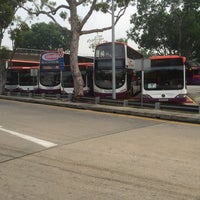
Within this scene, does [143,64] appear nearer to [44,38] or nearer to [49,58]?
[49,58]

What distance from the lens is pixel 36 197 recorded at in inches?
213

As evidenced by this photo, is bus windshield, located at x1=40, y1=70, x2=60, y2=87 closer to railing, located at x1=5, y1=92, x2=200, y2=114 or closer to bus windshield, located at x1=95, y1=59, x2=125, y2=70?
railing, located at x1=5, y1=92, x2=200, y2=114

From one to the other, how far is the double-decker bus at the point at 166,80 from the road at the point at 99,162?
7.02 meters

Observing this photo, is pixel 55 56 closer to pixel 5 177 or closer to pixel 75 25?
pixel 75 25

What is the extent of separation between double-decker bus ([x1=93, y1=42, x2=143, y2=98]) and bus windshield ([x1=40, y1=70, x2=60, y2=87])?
20.5 ft

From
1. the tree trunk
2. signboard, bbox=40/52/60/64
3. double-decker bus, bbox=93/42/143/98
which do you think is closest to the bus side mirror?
double-decker bus, bbox=93/42/143/98

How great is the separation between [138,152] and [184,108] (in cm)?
804

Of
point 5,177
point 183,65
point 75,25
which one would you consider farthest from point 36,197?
point 75,25

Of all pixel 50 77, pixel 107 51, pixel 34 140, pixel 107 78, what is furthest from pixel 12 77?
pixel 34 140

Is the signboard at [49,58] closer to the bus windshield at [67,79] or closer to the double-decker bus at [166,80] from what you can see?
the bus windshield at [67,79]

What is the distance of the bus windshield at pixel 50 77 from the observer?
1192 inches

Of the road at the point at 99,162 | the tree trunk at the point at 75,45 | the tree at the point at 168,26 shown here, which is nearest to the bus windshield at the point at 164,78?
the tree trunk at the point at 75,45

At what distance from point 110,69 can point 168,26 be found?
2912cm

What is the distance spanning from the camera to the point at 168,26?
5062cm
